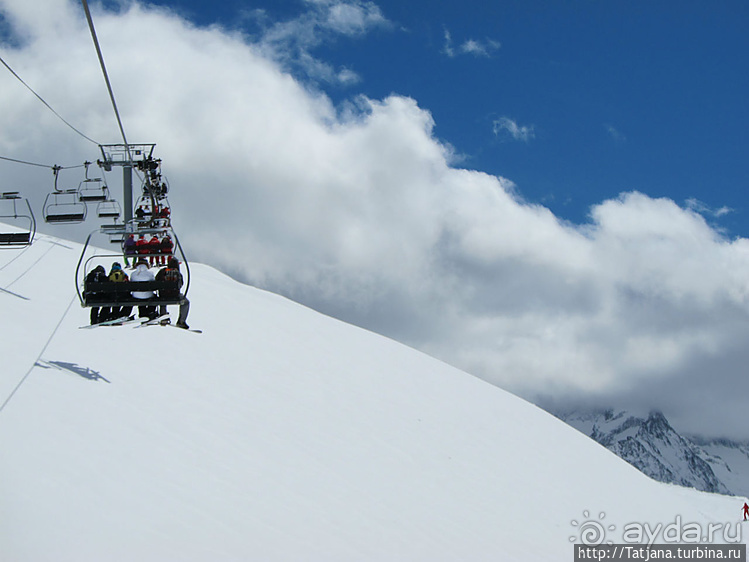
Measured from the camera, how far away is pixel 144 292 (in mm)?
15336

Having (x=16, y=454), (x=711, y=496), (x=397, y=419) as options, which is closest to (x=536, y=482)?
(x=397, y=419)

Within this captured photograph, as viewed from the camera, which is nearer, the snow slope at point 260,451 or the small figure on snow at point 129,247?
the snow slope at point 260,451

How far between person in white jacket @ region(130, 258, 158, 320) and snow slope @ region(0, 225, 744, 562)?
10.9ft

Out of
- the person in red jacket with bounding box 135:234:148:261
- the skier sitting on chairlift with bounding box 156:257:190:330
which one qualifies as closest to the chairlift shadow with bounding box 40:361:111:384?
the person in red jacket with bounding box 135:234:148:261

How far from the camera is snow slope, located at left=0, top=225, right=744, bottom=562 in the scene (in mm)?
15117

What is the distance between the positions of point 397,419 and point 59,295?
1318 centimetres

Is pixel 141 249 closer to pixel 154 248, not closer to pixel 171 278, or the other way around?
pixel 154 248

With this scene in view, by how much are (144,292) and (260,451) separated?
23.5 feet

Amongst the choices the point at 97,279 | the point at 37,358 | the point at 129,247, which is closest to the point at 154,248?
the point at 129,247

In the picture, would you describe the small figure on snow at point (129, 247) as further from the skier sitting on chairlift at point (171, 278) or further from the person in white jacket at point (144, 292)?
the skier sitting on chairlift at point (171, 278)

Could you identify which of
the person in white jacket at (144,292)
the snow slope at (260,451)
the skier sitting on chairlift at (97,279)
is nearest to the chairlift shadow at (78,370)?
the snow slope at (260,451)

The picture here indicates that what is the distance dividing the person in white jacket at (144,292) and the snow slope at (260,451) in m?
3.33

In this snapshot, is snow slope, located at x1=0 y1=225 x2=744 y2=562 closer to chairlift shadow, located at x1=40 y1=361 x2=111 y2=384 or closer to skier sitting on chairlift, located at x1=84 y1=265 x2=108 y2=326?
chairlift shadow, located at x1=40 y1=361 x2=111 y2=384

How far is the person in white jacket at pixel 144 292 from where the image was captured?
15320mm
